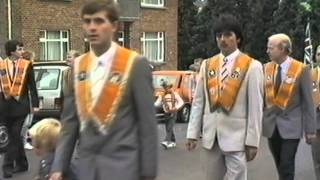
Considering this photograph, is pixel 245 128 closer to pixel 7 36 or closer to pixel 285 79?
pixel 285 79

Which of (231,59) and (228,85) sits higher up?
(231,59)

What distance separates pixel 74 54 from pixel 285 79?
3806 millimetres

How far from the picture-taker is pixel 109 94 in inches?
171

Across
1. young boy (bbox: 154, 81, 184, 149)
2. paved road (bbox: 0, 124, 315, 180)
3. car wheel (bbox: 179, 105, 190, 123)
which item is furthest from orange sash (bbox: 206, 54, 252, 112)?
car wheel (bbox: 179, 105, 190, 123)

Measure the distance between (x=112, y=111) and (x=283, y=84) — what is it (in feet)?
12.8

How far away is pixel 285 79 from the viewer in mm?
7871

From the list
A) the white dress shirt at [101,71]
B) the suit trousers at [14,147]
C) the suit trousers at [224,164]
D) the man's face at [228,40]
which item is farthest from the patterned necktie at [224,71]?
the suit trousers at [14,147]

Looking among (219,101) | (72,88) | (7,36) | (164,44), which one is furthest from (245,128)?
(164,44)

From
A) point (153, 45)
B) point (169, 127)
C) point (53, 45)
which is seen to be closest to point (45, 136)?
point (169, 127)

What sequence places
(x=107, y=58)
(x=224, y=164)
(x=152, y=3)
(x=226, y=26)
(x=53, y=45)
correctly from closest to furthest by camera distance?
1. (x=107, y=58)
2. (x=226, y=26)
3. (x=224, y=164)
4. (x=53, y=45)
5. (x=152, y=3)

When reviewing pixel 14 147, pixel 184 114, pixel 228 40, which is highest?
pixel 228 40

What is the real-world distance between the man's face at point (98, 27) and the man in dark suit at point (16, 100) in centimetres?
662

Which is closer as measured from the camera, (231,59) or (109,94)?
(109,94)

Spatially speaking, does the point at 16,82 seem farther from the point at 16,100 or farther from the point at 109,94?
the point at 109,94
